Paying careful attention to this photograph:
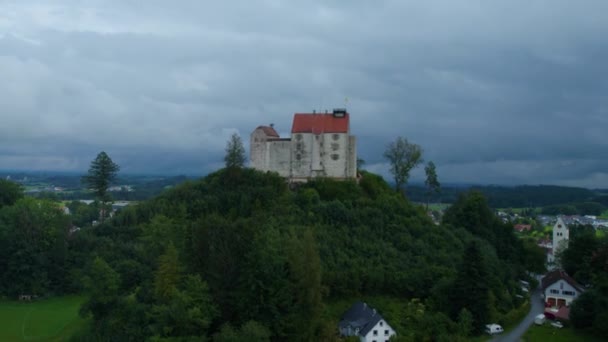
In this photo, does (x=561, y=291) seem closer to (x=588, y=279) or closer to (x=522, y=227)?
(x=588, y=279)

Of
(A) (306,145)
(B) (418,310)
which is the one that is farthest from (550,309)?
(A) (306,145)

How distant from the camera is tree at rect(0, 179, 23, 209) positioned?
64.9 meters

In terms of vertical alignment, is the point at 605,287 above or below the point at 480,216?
below

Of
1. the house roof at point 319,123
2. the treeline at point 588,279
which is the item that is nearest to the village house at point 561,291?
the treeline at point 588,279

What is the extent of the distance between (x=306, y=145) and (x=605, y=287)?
971 inches

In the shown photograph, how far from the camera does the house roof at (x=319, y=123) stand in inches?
1896

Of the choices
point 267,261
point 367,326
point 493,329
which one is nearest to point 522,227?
point 493,329

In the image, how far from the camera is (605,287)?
37906 mm

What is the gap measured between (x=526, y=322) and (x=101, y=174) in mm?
42054

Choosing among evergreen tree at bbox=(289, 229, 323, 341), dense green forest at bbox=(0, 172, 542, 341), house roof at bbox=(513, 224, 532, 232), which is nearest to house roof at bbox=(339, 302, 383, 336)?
dense green forest at bbox=(0, 172, 542, 341)

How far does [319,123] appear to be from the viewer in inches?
1909

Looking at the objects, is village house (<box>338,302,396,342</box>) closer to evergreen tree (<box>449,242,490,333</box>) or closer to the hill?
the hill

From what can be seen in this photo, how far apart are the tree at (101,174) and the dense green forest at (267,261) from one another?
3.59 m

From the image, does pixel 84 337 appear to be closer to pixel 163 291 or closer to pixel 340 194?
pixel 163 291
